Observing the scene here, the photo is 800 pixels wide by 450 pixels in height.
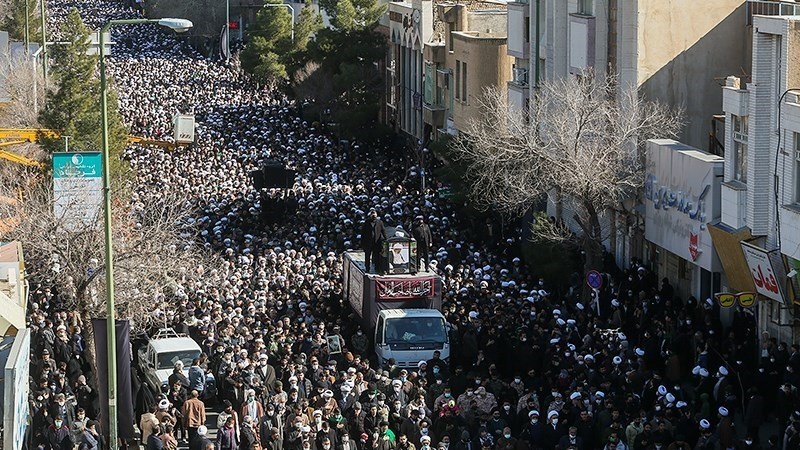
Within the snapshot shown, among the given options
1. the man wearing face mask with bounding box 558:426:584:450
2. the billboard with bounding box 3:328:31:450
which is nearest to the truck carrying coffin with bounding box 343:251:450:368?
the man wearing face mask with bounding box 558:426:584:450

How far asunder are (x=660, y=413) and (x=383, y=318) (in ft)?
27.8

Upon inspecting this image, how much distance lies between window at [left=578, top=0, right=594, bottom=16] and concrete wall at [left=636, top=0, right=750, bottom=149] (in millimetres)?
2598

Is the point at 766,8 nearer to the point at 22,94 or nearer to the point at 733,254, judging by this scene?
the point at 733,254

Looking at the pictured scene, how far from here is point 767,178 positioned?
3369cm

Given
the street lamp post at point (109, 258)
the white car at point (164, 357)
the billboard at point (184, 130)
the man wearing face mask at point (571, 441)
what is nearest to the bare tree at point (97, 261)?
the white car at point (164, 357)

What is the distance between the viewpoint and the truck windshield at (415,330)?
3384 centimetres

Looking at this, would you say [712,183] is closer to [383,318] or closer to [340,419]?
[383,318]

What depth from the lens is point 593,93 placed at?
1679 inches

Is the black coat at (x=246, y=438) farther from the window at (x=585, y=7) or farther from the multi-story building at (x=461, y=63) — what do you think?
the multi-story building at (x=461, y=63)

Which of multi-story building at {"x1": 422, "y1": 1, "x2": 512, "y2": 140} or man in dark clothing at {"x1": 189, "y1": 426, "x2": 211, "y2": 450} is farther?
multi-story building at {"x1": 422, "y1": 1, "x2": 512, "y2": 140}

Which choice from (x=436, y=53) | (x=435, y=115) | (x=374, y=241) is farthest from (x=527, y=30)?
(x=374, y=241)

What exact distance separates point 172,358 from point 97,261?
2206 millimetres

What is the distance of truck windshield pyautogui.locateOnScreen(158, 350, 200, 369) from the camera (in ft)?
106

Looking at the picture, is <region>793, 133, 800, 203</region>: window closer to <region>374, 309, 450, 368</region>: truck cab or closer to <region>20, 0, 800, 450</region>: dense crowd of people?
<region>20, 0, 800, 450</region>: dense crowd of people
